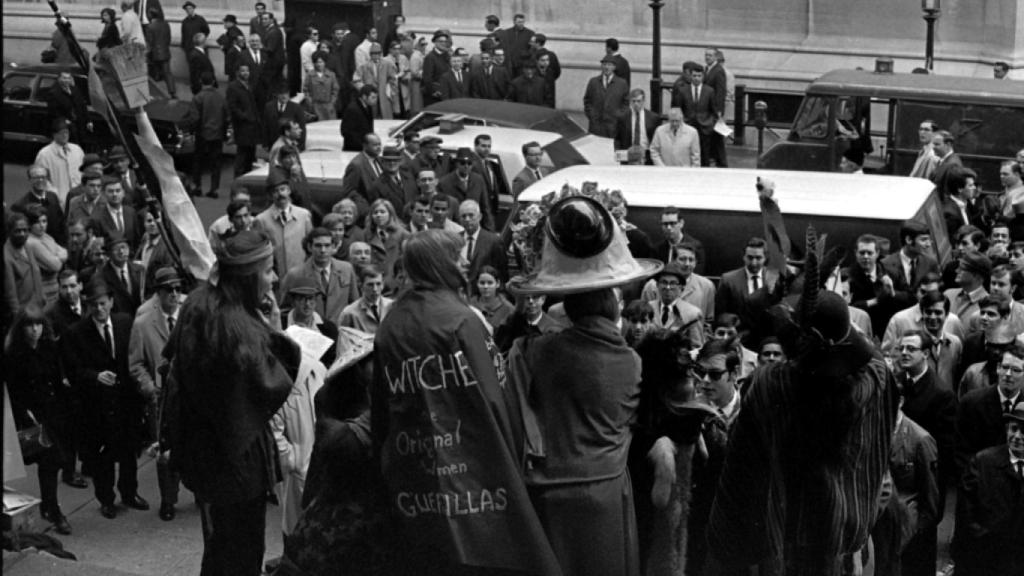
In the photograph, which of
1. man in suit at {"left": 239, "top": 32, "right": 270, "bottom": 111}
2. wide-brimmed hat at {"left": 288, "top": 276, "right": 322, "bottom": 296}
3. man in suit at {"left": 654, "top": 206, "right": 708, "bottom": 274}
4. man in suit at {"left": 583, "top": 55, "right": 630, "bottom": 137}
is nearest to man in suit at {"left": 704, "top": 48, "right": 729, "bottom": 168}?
man in suit at {"left": 583, "top": 55, "right": 630, "bottom": 137}

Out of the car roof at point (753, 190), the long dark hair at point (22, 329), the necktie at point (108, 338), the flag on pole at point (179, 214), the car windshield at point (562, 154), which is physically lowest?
the car windshield at point (562, 154)

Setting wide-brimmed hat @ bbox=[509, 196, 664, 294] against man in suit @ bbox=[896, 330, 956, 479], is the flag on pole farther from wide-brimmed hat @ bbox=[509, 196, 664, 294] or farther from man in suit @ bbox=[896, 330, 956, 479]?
man in suit @ bbox=[896, 330, 956, 479]

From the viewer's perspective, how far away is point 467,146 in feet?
63.6

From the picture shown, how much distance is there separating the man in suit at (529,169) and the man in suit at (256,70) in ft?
24.9

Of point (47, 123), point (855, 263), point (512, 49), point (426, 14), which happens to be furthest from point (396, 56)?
point (855, 263)

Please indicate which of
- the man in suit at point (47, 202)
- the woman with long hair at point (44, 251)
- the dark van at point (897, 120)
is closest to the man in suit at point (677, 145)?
the dark van at point (897, 120)

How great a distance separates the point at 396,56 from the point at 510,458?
69.5ft

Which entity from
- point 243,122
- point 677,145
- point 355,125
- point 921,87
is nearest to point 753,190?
point 921,87

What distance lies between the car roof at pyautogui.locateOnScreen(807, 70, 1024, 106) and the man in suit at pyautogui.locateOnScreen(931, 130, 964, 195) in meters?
0.65

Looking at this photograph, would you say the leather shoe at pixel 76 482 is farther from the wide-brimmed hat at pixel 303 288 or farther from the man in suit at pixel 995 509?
the man in suit at pixel 995 509

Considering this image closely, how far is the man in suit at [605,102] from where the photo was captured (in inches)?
938

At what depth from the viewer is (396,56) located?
86.1ft

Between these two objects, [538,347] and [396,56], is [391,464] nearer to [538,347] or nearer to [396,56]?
[538,347]

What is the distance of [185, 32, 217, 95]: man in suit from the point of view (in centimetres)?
2778
